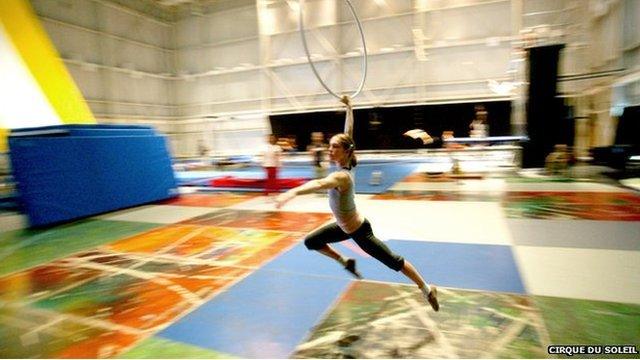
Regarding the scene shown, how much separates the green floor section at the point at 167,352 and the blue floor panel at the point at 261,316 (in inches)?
2.6

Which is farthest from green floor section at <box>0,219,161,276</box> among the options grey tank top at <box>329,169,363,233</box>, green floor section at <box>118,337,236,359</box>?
grey tank top at <box>329,169,363,233</box>

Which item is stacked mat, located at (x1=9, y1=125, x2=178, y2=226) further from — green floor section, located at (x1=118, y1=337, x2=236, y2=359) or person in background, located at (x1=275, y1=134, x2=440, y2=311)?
person in background, located at (x1=275, y1=134, x2=440, y2=311)

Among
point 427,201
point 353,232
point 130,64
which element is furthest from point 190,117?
point 353,232

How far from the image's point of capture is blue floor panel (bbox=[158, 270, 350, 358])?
3.06 m

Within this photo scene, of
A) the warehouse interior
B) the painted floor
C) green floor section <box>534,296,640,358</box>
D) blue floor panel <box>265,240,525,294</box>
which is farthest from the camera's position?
blue floor panel <box>265,240,525,294</box>

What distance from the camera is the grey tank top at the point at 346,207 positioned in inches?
136

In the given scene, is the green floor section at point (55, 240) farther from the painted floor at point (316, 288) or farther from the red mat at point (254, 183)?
the red mat at point (254, 183)

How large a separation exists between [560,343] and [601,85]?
62.1ft

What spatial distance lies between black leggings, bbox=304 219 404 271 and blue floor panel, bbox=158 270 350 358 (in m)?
0.61

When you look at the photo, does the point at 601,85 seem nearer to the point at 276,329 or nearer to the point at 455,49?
the point at 455,49

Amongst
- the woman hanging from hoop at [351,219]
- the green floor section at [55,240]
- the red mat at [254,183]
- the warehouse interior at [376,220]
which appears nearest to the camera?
the warehouse interior at [376,220]

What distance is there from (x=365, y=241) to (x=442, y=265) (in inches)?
69.9

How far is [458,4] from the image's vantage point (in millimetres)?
22094

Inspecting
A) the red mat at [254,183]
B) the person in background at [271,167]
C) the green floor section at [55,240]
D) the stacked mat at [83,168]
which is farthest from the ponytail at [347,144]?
the red mat at [254,183]
